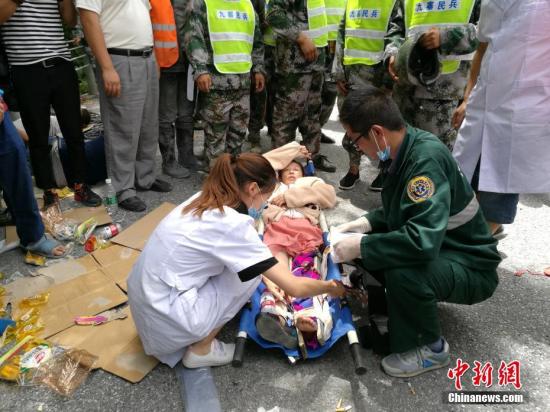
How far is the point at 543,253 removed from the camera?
312cm

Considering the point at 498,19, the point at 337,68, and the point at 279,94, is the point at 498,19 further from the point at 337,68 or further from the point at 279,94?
the point at 279,94

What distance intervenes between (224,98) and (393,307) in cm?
255

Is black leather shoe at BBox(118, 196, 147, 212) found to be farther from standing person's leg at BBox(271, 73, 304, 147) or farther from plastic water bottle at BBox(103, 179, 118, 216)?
standing person's leg at BBox(271, 73, 304, 147)

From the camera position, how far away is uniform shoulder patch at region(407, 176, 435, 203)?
1.89 meters

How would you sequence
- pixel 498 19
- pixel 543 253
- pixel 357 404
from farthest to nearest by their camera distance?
pixel 543 253
pixel 498 19
pixel 357 404

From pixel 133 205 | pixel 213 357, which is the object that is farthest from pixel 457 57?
pixel 133 205

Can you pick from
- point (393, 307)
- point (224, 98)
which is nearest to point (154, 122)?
point (224, 98)

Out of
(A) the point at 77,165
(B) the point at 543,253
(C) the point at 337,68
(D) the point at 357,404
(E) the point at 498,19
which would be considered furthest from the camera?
(C) the point at 337,68

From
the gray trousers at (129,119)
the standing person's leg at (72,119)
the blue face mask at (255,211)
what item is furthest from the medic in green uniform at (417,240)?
the standing person's leg at (72,119)

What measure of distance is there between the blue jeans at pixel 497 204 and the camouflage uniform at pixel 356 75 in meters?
1.19

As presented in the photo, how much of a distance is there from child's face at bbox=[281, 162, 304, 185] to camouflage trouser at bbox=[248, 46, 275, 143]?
1.24 m

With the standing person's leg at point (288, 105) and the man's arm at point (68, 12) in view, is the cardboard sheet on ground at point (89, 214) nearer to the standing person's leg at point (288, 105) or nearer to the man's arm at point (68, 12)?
the man's arm at point (68, 12)

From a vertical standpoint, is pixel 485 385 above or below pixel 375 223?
below

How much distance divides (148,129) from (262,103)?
1.47m
